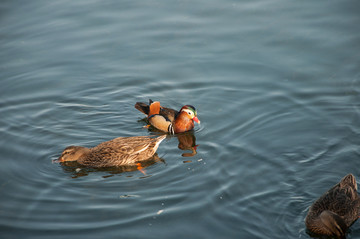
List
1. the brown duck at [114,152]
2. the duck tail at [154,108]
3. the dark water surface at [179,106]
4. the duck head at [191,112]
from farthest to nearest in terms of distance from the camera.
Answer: the duck tail at [154,108] → the duck head at [191,112] → the brown duck at [114,152] → the dark water surface at [179,106]

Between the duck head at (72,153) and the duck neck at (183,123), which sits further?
the duck neck at (183,123)

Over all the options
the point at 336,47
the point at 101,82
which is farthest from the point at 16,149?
the point at 336,47

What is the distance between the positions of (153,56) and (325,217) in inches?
314

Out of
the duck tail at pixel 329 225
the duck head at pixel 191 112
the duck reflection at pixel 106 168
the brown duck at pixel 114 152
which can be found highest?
the duck head at pixel 191 112

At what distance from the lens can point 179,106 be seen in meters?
12.2

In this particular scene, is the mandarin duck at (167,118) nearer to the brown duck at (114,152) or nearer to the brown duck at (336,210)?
the brown duck at (114,152)

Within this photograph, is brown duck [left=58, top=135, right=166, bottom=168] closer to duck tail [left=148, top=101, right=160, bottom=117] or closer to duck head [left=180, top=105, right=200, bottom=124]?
duck head [left=180, top=105, right=200, bottom=124]

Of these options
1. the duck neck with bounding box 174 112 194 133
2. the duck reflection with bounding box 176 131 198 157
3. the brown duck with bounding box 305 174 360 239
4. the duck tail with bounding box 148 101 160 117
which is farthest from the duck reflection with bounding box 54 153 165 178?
the brown duck with bounding box 305 174 360 239

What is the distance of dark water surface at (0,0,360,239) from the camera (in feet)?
26.4

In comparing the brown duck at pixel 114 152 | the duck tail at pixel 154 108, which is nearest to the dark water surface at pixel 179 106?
the brown duck at pixel 114 152

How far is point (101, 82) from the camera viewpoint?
12.9 meters

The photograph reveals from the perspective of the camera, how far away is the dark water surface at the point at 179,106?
26.4 feet

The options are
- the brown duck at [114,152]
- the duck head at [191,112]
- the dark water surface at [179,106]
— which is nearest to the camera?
the dark water surface at [179,106]

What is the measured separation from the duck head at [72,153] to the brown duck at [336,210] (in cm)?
475
